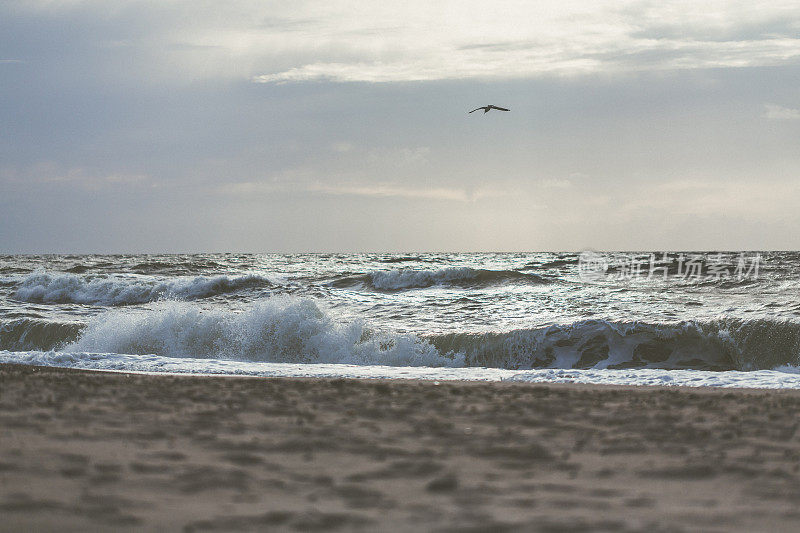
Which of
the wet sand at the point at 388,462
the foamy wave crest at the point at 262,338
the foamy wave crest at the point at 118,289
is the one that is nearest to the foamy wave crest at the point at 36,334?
the foamy wave crest at the point at 262,338

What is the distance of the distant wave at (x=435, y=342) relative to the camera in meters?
12.6

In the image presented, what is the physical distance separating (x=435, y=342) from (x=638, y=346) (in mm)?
3562

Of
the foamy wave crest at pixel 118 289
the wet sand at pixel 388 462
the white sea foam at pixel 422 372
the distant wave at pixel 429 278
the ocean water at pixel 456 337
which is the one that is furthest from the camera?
the distant wave at pixel 429 278

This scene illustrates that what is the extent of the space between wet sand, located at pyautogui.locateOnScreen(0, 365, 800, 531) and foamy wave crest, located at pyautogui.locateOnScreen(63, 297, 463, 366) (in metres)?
6.50

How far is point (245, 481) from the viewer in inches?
138

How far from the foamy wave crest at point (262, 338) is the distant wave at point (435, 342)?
2 cm

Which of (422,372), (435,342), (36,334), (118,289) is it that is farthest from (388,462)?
Answer: (118,289)

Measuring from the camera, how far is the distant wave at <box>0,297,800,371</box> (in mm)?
12555

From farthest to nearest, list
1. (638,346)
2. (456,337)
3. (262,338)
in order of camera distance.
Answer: (262,338) → (456,337) → (638,346)

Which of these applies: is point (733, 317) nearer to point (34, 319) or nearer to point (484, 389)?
point (484, 389)

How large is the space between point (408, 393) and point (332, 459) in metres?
2.99

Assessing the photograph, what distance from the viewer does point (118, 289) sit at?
82.5ft

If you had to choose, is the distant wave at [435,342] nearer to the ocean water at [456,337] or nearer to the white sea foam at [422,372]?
the ocean water at [456,337]

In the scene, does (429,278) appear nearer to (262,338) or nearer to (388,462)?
(262,338)
